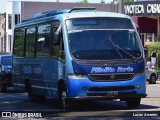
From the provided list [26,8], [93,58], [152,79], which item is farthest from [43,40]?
[26,8]

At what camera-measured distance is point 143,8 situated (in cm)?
4956

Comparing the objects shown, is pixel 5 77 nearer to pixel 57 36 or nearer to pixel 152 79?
pixel 57 36

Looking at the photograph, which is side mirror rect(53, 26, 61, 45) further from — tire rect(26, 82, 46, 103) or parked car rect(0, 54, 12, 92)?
parked car rect(0, 54, 12, 92)

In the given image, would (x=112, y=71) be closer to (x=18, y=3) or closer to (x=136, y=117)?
(x=136, y=117)

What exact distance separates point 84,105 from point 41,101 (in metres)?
2.84

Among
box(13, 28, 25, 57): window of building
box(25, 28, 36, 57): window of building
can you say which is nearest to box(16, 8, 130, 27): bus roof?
box(25, 28, 36, 57): window of building

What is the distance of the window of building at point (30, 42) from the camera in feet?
67.6

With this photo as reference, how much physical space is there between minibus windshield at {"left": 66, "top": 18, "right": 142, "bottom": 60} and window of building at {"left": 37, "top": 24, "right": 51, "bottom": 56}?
162cm

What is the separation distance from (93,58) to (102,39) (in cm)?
78

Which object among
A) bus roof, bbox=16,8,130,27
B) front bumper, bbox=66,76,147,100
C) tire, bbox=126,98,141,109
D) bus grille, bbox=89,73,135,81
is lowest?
tire, bbox=126,98,141,109

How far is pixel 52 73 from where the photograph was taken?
719 inches

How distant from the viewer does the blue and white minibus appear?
54.1 feet

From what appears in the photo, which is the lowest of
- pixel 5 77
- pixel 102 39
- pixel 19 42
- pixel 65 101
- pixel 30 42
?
pixel 5 77

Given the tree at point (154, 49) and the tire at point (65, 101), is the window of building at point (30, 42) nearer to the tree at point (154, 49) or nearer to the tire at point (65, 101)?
the tire at point (65, 101)
